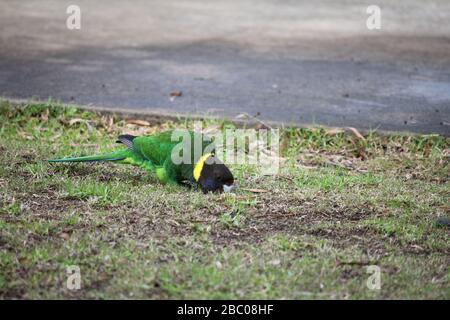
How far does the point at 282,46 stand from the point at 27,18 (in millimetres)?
3993

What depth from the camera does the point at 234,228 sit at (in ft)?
15.1

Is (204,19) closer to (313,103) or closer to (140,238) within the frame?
(313,103)

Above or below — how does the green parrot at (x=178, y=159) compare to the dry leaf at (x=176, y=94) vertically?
below

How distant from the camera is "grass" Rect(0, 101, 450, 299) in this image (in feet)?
12.6

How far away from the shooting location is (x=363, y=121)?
7059 millimetres

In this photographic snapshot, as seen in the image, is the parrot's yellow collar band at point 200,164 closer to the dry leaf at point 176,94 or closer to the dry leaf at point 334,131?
the dry leaf at point 334,131

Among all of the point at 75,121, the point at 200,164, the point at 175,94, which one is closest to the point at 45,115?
the point at 75,121

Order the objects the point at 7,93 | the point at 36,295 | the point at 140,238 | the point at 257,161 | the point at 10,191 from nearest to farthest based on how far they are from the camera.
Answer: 1. the point at 36,295
2. the point at 140,238
3. the point at 10,191
4. the point at 257,161
5. the point at 7,93

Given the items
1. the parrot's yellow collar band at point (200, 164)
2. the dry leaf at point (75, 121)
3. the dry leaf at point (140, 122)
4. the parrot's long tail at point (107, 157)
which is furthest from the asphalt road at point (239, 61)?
the parrot's yellow collar band at point (200, 164)

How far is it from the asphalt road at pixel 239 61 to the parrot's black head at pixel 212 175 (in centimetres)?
198

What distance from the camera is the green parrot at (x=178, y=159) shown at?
5070mm

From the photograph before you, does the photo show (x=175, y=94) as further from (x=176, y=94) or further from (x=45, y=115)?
(x=45, y=115)

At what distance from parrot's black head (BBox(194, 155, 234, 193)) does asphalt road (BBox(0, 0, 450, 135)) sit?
198 cm
